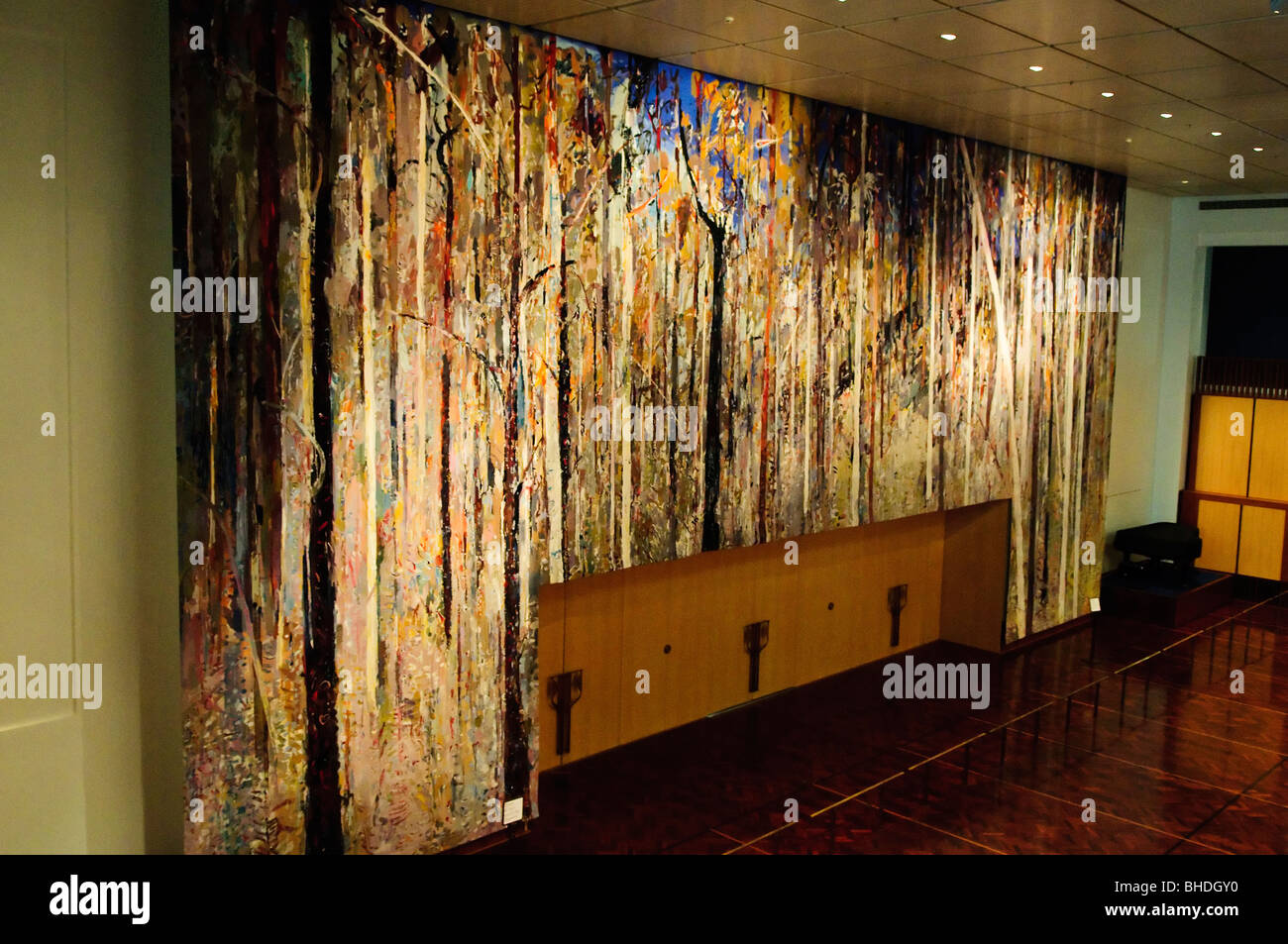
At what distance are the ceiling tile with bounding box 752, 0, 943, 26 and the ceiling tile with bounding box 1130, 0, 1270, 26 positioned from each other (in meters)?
0.94

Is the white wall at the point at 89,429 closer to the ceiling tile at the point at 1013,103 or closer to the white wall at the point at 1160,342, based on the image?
the ceiling tile at the point at 1013,103

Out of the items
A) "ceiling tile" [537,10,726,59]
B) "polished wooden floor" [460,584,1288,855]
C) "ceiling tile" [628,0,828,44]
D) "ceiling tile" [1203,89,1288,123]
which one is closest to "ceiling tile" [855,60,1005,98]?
"ceiling tile" [628,0,828,44]

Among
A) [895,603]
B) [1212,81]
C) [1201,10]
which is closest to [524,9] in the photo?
[1201,10]

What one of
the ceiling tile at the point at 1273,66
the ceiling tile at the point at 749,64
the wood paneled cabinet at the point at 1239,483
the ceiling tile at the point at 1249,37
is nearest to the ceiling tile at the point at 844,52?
the ceiling tile at the point at 749,64

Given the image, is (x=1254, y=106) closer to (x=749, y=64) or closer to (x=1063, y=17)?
(x=1063, y=17)

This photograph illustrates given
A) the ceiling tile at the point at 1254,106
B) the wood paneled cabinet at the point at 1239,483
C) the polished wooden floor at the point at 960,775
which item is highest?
the ceiling tile at the point at 1254,106

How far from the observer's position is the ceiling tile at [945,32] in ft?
16.9

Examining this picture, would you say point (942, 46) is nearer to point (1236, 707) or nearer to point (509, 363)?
point (509, 363)

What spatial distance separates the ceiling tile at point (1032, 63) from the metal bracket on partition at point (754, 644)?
385 cm

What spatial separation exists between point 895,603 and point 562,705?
3647 mm

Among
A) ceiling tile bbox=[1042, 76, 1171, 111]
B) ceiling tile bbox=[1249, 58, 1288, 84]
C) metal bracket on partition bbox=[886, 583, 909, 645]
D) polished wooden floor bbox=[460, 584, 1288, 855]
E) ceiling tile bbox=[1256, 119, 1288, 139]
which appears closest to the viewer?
ceiling tile bbox=[1249, 58, 1288, 84]

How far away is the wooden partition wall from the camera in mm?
6660

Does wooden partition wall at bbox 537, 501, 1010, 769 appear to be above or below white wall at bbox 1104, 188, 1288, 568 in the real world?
below

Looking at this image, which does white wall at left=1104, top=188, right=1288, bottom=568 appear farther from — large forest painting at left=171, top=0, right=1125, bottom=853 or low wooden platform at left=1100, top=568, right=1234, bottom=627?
large forest painting at left=171, top=0, right=1125, bottom=853
